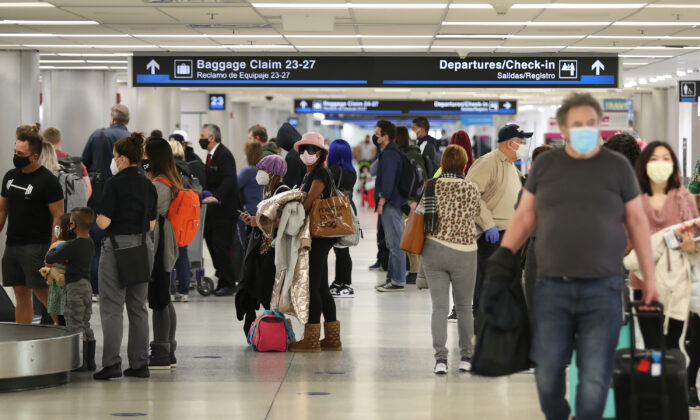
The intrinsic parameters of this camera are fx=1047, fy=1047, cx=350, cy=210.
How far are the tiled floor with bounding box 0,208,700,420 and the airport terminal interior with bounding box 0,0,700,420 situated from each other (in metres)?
0.02

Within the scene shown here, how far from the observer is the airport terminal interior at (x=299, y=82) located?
6.55 m

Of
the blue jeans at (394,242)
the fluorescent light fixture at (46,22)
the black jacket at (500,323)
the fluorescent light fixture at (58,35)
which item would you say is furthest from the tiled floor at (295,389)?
the fluorescent light fixture at (58,35)

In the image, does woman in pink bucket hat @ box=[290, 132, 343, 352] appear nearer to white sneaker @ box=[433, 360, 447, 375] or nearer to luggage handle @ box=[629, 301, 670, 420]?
white sneaker @ box=[433, 360, 447, 375]

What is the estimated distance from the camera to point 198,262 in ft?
39.1

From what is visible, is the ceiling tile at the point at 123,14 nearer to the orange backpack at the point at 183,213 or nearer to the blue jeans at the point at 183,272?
the blue jeans at the point at 183,272

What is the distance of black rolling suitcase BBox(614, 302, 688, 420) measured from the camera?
15.7 feet

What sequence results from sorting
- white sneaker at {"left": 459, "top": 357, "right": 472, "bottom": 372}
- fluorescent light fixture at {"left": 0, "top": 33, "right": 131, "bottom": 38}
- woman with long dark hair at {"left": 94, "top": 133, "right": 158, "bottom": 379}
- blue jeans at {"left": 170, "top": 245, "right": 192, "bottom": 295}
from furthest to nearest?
fluorescent light fixture at {"left": 0, "top": 33, "right": 131, "bottom": 38}
blue jeans at {"left": 170, "top": 245, "right": 192, "bottom": 295}
white sneaker at {"left": 459, "top": 357, "right": 472, "bottom": 372}
woman with long dark hair at {"left": 94, "top": 133, "right": 158, "bottom": 379}

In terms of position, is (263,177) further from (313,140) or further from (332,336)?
(332,336)

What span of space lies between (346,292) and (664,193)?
6.05 m

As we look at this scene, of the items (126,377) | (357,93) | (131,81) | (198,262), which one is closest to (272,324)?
(126,377)

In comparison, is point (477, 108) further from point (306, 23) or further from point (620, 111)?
point (306, 23)

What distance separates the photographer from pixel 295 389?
6.79m

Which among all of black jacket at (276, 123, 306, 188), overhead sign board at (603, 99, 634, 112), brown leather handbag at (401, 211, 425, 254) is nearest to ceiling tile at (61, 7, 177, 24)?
black jacket at (276, 123, 306, 188)

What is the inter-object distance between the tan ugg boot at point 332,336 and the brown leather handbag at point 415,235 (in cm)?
139
